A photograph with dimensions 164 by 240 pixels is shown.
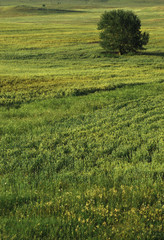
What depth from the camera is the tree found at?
45.2m

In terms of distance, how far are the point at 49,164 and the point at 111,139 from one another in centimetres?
293

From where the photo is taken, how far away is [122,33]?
150 feet

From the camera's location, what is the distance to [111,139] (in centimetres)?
1023

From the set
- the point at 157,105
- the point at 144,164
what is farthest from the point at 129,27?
the point at 144,164

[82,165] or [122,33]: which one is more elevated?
[122,33]

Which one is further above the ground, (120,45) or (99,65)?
(120,45)

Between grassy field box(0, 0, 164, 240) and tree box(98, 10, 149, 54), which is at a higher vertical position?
tree box(98, 10, 149, 54)

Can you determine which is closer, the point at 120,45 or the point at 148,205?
the point at 148,205

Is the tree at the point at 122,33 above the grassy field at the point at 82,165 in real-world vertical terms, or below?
above

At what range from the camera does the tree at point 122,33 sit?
45.2m

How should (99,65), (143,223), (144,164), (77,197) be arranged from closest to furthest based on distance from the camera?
(143,223), (77,197), (144,164), (99,65)

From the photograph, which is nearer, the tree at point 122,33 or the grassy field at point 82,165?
the grassy field at point 82,165

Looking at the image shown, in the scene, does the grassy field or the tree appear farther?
the tree

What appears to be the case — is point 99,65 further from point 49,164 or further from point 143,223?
→ point 143,223
